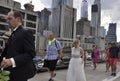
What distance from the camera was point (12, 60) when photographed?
4445 millimetres

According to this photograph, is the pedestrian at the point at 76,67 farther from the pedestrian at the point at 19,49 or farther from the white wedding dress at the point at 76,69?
the pedestrian at the point at 19,49

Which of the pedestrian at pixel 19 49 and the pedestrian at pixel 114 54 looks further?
the pedestrian at pixel 114 54

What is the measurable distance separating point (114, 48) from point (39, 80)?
5302 millimetres

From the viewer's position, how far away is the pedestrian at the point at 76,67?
11461 millimetres

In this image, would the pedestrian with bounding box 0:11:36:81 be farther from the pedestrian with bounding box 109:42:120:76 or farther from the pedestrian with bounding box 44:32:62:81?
the pedestrian with bounding box 109:42:120:76

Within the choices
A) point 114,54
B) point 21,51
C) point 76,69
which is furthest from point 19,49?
point 114,54

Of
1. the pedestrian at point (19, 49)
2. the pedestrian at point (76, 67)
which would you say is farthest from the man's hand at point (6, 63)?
the pedestrian at point (76, 67)

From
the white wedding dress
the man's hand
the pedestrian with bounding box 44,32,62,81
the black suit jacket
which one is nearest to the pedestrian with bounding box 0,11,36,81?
the black suit jacket

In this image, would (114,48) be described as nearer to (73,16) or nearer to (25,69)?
(25,69)

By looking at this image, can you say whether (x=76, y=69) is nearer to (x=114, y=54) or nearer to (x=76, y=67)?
(x=76, y=67)

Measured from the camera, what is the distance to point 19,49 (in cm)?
469

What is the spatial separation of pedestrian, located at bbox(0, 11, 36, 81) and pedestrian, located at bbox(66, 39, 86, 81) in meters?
6.82

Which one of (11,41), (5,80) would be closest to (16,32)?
(11,41)

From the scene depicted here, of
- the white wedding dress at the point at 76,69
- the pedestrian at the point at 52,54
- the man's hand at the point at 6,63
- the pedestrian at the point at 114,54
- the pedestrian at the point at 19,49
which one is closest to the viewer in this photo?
the man's hand at the point at 6,63
